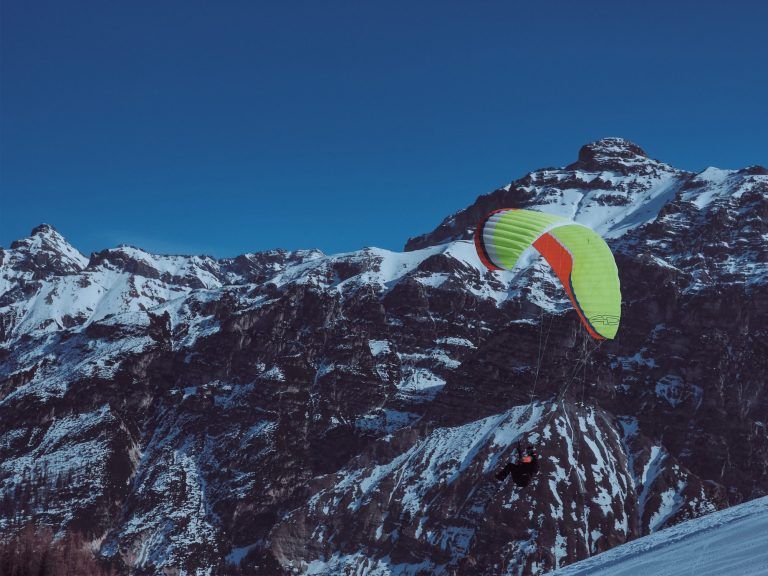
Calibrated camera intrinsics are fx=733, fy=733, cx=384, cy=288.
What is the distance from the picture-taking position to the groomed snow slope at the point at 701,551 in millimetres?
24700

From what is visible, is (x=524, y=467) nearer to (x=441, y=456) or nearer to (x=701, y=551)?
(x=701, y=551)

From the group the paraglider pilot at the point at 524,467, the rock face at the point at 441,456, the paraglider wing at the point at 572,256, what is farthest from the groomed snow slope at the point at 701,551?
the rock face at the point at 441,456

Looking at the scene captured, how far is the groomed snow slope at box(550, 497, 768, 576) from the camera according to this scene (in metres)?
24.7

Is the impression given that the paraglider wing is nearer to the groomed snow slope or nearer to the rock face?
the groomed snow slope

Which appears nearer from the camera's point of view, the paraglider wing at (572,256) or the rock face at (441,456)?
the paraglider wing at (572,256)

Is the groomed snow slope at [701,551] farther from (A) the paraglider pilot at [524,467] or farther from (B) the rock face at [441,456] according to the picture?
(B) the rock face at [441,456]

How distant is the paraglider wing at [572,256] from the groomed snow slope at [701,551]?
32.8 feet

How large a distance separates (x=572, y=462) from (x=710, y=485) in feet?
91.6

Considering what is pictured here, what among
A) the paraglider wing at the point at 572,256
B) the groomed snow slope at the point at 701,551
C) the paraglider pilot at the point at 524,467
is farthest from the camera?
the paraglider wing at the point at 572,256

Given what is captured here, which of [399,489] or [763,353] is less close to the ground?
[763,353]

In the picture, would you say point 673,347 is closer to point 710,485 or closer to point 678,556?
point 710,485

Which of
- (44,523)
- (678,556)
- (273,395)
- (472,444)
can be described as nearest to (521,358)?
(472,444)

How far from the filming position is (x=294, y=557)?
5581 inches

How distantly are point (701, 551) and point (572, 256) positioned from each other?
16.4m
